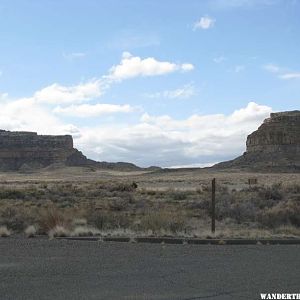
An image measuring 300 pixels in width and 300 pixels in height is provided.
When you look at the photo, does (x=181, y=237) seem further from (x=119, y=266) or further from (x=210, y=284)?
(x=210, y=284)

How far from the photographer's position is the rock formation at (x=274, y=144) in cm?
14350

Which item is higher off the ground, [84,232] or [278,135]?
[278,135]

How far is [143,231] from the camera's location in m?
18.5

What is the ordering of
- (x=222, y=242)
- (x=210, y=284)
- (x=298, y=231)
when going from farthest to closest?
(x=298, y=231) < (x=222, y=242) < (x=210, y=284)

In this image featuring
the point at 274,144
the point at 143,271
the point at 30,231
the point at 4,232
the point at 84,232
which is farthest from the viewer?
the point at 274,144

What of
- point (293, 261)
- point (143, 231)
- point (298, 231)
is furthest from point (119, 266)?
point (298, 231)

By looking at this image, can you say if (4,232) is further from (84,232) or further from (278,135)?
(278,135)

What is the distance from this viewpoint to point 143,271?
1112 cm

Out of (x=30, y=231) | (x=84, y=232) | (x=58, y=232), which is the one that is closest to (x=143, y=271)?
(x=84, y=232)

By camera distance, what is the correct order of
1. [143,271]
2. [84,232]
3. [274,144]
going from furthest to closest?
[274,144], [84,232], [143,271]

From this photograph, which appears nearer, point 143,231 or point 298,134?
point 143,231

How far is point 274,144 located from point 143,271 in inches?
5668

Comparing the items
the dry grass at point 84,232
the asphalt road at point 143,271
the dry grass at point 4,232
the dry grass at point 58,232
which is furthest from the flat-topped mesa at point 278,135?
the asphalt road at point 143,271

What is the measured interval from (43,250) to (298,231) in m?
8.38
